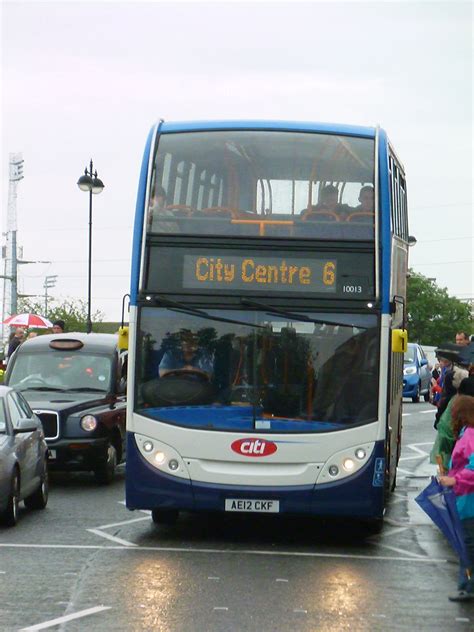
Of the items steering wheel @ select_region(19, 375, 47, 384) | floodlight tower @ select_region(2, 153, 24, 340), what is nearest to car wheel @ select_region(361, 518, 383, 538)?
steering wheel @ select_region(19, 375, 47, 384)

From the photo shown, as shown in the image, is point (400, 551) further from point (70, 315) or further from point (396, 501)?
point (70, 315)

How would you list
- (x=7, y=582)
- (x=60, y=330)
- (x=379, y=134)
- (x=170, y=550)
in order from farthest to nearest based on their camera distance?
(x=60, y=330), (x=379, y=134), (x=170, y=550), (x=7, y=582)

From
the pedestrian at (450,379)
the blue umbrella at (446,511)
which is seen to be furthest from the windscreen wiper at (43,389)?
the blue umbrella at (446,511)

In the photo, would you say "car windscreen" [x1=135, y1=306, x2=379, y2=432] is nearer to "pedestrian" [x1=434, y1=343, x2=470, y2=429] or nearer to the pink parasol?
"pedestrian" [x1=434, y1=343, x2=470, y2=429]

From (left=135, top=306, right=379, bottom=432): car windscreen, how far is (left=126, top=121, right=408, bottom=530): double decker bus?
0.01 m

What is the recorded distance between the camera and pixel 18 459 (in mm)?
14820

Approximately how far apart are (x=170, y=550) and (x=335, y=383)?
220cm

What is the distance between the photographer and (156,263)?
539 inches

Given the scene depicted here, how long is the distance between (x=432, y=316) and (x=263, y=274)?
140831 mm

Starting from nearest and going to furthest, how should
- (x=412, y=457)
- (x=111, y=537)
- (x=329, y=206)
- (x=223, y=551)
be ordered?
(x=223, y=551), (x=329, y=206), (x=111, y=537), (x=412, y=457)

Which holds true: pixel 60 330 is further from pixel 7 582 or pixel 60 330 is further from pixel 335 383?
pixel 7 582

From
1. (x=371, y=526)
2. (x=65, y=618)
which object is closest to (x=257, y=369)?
(x=371, y=526)

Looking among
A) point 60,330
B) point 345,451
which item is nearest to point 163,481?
point 345,451

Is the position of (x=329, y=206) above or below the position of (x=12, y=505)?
above
